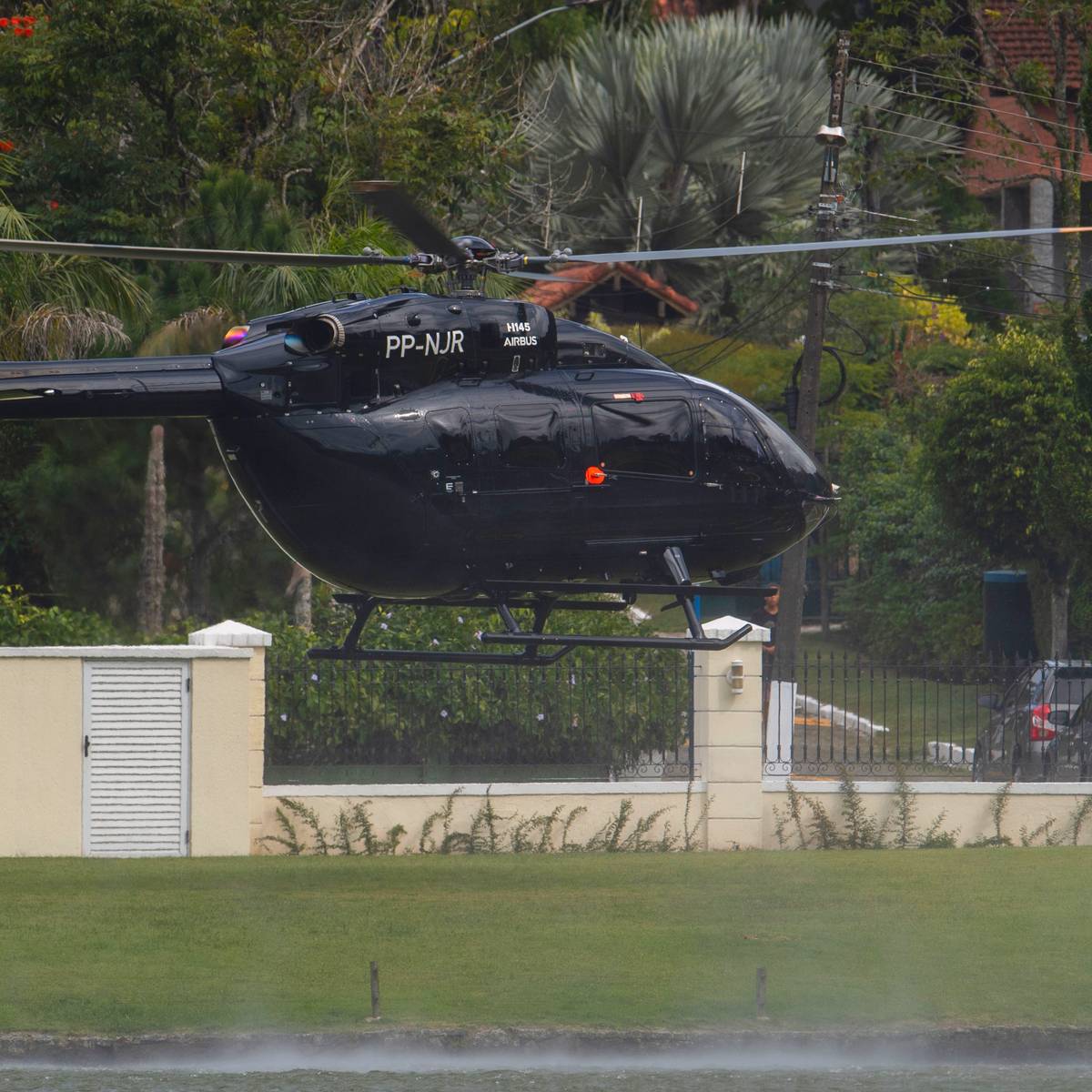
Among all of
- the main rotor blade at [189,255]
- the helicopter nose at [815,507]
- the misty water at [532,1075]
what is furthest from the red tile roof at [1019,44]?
the misty water at [532,1075]

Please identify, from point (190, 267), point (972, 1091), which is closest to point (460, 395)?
point (972, 1091)

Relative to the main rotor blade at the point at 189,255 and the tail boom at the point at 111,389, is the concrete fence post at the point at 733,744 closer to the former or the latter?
the tail boom at the point at 111,389

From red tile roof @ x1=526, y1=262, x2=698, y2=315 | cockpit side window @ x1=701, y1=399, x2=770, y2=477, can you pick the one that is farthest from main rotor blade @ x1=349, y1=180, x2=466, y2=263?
red tile roof @ x1=526, y1=262, x2=698, y2=315

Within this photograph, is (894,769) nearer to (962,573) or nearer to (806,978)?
(806,978)

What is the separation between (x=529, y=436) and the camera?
11.9 meters

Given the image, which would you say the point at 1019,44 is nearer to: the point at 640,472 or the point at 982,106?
the point at 982,106

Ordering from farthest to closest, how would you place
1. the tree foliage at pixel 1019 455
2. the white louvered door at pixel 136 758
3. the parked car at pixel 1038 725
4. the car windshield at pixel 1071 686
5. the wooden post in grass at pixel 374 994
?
the tree foliage at pixel 1019 455 < the car windshield at pixel 1071 686 < the parked car at pixel 1038 725 < the white louvered door at pixel 136 758 < the wooden post in grass at pixel 374 994

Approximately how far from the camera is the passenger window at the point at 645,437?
1209cm

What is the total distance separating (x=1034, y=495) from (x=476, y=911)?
1841 cm

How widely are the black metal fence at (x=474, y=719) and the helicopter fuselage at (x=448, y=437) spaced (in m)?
6.29

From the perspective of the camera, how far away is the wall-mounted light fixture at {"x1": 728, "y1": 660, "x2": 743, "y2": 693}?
18203mm

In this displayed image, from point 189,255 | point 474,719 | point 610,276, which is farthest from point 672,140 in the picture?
point 189,255

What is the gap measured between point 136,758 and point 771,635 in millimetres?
10132

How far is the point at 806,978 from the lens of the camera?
11.9 m
